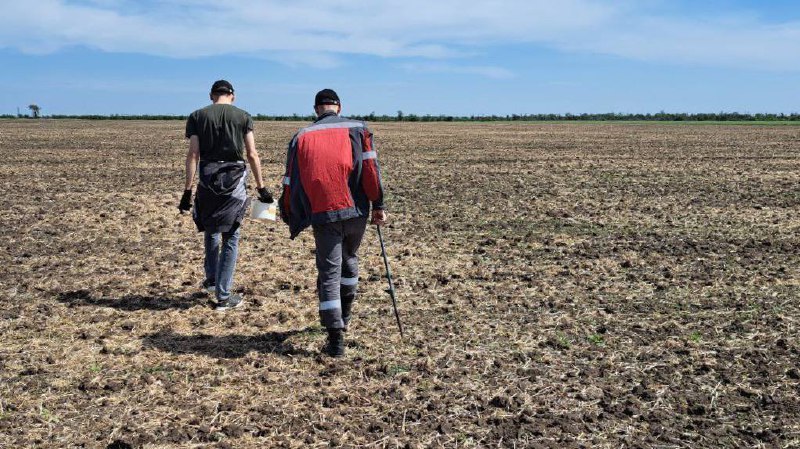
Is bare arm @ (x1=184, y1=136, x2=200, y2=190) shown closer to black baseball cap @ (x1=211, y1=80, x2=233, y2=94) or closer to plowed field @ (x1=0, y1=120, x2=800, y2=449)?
black baseball cap @ (x1=211, y1=80, x2=233, y2=94)

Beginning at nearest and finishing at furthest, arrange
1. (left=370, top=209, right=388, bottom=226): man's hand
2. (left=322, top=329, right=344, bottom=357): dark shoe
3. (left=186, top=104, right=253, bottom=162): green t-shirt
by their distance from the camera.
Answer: (left=322, top=329, right=344, bottom=357): dark shoe, (left=370, top=209, right=388, bottom=226): man's hand, (left=186, top=104, right=253, bottom=162): green t-shirt

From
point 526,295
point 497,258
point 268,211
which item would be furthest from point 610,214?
point 268,211

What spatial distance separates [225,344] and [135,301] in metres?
1.85

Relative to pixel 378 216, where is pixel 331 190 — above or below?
above

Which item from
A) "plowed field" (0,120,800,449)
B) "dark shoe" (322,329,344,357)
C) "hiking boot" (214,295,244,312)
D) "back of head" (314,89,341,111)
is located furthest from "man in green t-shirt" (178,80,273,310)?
"dark shoe" (322,329,344,357)

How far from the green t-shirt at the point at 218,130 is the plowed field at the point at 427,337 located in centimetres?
162

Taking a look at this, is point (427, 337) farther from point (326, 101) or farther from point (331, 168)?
point (326, 101)

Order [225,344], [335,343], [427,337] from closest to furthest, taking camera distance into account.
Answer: [335,343] < [225,344] < [427,337]

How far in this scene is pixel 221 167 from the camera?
265 inches

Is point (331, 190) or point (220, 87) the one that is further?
point (220, 87)

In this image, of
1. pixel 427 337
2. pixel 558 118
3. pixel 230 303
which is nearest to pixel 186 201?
pixel 230 303

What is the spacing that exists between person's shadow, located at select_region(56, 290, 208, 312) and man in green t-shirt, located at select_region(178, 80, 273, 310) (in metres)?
0.63

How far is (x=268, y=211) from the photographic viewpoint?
6836mm

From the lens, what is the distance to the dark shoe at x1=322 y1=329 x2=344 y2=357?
228 inches
